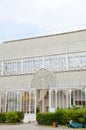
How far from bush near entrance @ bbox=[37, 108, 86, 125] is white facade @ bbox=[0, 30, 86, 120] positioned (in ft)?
14.5

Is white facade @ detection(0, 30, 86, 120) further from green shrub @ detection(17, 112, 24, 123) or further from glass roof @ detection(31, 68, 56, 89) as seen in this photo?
green shrub @ detection(17, 112, 24, 123)

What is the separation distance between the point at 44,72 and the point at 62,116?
7869mm

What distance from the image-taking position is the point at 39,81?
35.1 m

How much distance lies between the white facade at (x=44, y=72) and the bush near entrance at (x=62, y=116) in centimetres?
442

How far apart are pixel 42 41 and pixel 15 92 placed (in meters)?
10.0

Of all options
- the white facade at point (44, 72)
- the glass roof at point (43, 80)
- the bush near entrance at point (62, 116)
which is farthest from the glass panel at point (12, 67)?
the bush near entrance at point (62, 116)

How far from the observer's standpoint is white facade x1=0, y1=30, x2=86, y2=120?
1340 inches

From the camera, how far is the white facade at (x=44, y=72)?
1340 inches

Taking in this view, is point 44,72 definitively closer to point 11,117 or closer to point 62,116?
point 11,117

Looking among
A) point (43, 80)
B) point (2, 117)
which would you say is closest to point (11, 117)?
point (2, 117)

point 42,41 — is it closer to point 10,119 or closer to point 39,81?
point 39,81

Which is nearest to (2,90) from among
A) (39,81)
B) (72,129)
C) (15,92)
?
(15,92)

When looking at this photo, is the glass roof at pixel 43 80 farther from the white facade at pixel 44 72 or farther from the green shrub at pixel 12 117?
the green shrub at pixel 12 117

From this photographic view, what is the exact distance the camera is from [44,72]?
1378 inches
